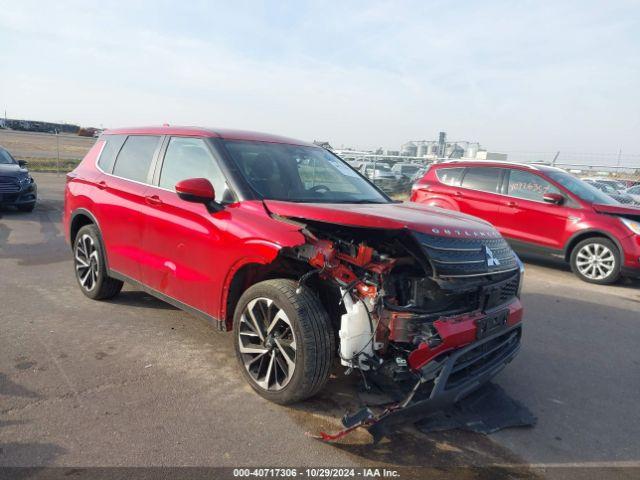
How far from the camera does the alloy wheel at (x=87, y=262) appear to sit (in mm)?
5137

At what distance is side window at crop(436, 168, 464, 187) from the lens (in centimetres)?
912

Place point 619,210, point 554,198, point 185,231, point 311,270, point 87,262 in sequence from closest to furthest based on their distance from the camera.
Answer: point 311,270 → point 185,231 → point 87,262 → point 619,210 → point 554,198

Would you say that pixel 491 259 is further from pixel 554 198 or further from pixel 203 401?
pixel 554 198

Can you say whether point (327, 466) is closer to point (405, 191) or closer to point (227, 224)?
point (227, 224)

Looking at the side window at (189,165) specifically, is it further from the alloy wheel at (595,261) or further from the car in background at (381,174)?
the car in background at (381,174)

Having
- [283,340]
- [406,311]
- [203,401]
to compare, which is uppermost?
[406,311]

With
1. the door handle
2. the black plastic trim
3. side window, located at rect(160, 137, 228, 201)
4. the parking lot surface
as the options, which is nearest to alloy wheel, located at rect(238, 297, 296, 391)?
the parking lot surface

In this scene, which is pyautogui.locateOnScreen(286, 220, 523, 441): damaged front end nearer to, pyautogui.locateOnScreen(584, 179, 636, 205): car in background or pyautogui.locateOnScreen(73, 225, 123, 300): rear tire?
pyautogui.locateOnScreen(73, 225, 123, 300): rear tire

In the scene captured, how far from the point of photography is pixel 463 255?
10.1 feet

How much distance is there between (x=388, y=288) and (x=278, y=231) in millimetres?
798

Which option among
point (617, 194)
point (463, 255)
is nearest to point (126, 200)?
A: point (463, 255)

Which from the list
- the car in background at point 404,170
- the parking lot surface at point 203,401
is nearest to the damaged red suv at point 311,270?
the parking lot surface at point 203,401

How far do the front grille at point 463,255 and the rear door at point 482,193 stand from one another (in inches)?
213

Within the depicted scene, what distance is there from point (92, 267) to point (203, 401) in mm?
2621
